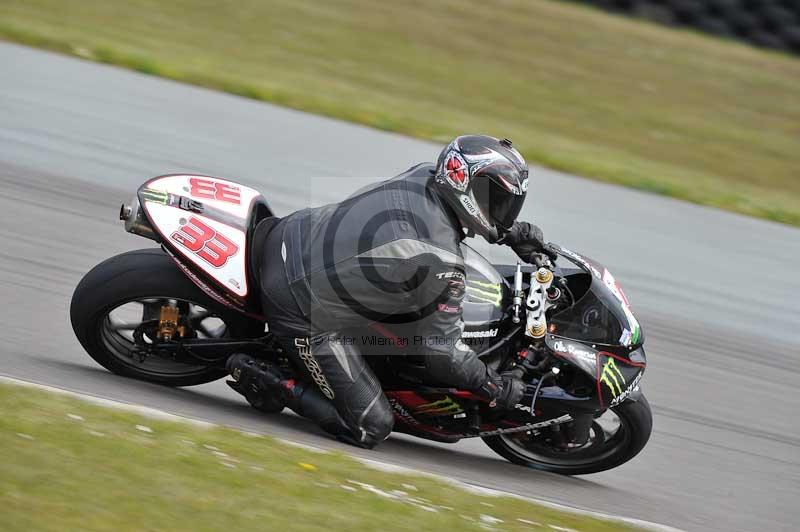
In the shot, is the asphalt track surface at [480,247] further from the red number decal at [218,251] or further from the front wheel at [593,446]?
the red number decal at [218,251]

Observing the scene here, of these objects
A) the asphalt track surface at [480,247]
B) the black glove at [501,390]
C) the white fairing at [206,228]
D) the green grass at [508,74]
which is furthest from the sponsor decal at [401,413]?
the green grass at [508,74]

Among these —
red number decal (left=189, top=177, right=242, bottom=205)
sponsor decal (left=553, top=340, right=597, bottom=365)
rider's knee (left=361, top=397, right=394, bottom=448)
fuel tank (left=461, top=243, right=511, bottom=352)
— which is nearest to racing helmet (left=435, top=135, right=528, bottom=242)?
fuel tank (left=461, top=243, right=511, bottom=352)

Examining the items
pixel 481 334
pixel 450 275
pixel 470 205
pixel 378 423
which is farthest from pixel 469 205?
pixel 378 423

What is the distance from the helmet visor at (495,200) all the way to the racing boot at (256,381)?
51.4 inches

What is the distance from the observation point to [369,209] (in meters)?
4.47

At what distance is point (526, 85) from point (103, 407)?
1019cm

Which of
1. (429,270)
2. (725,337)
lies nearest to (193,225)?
(429,270)

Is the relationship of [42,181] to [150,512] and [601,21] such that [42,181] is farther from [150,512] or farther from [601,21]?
[601,21]

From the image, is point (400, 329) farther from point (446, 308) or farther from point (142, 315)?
point (142, 315)

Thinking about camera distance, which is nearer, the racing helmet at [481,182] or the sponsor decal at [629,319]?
the racing helmet at [481,182]

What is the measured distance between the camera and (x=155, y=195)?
4.67 m

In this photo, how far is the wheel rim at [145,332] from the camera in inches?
191

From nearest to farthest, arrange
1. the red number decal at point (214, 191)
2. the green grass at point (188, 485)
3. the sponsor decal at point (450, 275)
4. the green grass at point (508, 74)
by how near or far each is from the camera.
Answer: the green grass at point (188, 485) → the sponsor decal at point (450, 275) → the red number decal at point (214, 191) → the green grass at point (508, 74)

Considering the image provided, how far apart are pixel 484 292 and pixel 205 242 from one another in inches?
53.1
